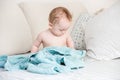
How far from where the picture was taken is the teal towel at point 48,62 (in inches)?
43.8

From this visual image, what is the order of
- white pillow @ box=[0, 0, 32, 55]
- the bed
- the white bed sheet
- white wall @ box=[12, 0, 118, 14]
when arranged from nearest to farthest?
1. the white bed sheet
2. the bed
3. white pillow @ box=[0, 0, 32, 55]
4. white wall @ box=[12, 0, 118, 14]

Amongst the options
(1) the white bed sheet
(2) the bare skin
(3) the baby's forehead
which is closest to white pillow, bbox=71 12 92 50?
(2) the bare skin

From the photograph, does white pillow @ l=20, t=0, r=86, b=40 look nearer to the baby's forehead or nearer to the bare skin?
the bare skin

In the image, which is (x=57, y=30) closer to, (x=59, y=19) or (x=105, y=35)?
(x=59, y=19)

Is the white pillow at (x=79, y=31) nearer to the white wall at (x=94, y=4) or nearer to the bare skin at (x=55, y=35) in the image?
the bare skin at (x=55, y=35)

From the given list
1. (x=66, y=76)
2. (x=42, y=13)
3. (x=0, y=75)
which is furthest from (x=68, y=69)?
(x=42, y=13)

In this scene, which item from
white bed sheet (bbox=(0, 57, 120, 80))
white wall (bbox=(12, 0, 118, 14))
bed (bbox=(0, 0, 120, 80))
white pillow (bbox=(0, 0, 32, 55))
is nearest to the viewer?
white bed sheet (bbox=(0, 57, 120, 80))

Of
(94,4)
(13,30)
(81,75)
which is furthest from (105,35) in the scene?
(94,4)

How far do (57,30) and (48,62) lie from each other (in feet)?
0.97

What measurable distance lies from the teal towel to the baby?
16cm

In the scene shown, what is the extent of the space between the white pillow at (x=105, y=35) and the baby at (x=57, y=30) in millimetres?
136


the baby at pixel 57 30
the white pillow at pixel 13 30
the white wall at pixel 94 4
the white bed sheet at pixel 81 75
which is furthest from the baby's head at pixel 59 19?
the white wall at pixel 94 4

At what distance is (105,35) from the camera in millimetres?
1466

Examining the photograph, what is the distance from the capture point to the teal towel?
43.8 inches
